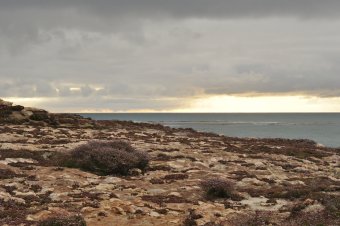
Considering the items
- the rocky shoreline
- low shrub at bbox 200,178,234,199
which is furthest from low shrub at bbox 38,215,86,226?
low shrub at bbox 200,178,234,199

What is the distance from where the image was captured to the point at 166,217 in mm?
16594

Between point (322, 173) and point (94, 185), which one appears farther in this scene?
point (322, 173)

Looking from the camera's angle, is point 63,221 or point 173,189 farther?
point 173,189

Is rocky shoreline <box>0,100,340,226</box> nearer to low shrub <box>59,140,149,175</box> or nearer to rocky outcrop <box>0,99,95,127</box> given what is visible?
low shrub <box>59,140,149,175</box>

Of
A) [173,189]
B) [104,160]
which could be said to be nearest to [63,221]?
[173,189]

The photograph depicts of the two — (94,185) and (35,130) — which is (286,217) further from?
(35,130)

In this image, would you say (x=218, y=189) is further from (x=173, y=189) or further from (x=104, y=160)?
(x=104, y=160)

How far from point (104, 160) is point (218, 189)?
759 centimetres

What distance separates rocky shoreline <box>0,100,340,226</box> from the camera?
16312 mm

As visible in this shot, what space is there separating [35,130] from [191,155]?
17204mm

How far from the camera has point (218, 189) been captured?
790 inches

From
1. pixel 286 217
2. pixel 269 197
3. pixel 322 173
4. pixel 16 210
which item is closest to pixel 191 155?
pixel 322 173

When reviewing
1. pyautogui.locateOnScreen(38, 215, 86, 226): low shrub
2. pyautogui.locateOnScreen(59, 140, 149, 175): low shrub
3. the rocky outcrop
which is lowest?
pyautogui.locateOnScreen(38, 215, 86, 226): low shrub

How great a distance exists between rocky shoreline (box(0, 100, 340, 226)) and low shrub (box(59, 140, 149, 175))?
63cm
